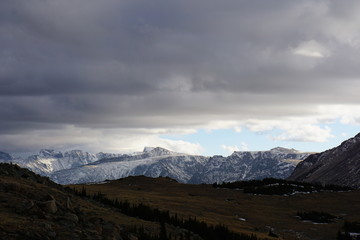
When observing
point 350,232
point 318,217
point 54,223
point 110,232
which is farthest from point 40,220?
point 318,217

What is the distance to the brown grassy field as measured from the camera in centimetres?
5569

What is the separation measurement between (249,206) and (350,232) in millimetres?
23225

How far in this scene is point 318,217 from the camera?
219 ft

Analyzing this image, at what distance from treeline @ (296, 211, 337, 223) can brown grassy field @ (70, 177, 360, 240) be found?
128 cm

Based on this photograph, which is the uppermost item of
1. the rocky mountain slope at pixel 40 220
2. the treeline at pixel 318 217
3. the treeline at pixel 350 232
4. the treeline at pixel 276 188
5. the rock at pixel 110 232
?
the treeline at pixel 276 188

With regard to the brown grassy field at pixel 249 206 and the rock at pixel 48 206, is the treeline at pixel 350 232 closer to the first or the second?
the brown grassy field at pixel 249 206

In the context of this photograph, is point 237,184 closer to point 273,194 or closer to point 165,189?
point 273,194

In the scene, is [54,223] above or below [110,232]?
above

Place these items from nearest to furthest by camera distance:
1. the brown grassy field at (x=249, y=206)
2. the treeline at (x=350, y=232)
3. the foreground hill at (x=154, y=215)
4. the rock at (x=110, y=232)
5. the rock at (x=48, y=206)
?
1. the foreground hill at (x=154, y=215)
2. the rock at (x=110, y=232)
3. the rock at (x=48, y=206)
4. the treeline at (x=350, y=232)
5. the brown grassy field at (x=249, y=206)

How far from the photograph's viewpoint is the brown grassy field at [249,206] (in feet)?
183

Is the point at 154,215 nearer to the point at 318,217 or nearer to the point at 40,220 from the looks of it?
the point at 40,220

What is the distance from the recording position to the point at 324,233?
2175 inches

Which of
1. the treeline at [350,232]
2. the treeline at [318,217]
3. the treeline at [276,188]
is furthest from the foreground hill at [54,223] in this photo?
the treeline at [276,188]

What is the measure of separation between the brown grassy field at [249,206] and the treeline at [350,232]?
1.45 metres
